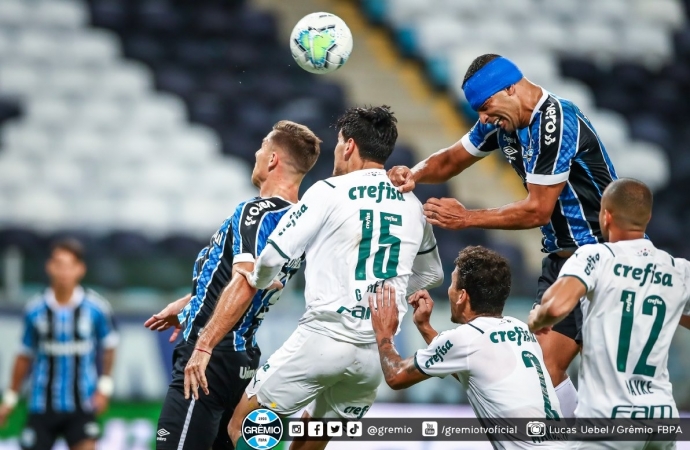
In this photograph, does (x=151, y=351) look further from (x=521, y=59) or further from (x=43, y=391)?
(x=521, y=59)

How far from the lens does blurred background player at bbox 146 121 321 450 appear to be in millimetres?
4613

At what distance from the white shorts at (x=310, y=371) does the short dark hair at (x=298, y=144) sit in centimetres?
94

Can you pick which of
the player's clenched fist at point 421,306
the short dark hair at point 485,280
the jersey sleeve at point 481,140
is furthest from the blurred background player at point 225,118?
the short dark hair at point 485,280

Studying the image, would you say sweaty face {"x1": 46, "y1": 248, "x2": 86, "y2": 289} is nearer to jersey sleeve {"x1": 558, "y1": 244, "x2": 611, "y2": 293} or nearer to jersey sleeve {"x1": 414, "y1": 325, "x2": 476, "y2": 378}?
jersey sleeve {"x1": 414, "y1": 325, "x2": 476, "y2": 378}

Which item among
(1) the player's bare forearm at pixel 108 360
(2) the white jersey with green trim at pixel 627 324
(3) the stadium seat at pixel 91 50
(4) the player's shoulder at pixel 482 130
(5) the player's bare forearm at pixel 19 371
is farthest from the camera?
(3) the stadium seat at pixel 91 50

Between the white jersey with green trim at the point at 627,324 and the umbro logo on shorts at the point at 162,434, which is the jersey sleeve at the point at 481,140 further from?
the umbro logo on shorts at the point at 162,434

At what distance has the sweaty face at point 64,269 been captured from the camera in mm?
7516

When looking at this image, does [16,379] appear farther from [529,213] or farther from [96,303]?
[529,213]

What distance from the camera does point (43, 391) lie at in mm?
7336

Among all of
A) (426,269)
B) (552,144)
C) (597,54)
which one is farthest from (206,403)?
(597,54)

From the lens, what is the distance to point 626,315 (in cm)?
405

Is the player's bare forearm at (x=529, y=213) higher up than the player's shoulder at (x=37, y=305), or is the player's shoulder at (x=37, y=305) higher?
the player's bare forearm at (x=529, y=213)

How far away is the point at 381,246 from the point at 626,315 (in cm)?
122

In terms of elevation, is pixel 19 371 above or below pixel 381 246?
below
